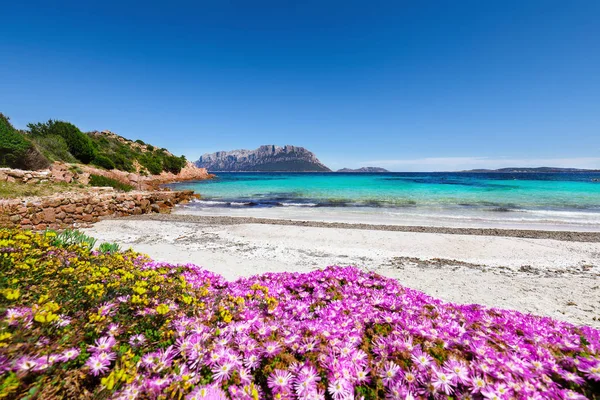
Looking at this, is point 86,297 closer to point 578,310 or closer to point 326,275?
point 326,275

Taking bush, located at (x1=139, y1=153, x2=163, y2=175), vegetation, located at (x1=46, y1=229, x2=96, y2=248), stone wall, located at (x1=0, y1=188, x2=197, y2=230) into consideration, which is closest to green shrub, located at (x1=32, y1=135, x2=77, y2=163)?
stone wall, located at (x1=0, y1=188, x2=197, y2=230)

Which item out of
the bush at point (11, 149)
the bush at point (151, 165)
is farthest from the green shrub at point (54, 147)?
the bush at point (151, 165)

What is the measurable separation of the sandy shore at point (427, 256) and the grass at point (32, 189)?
14.4 ft

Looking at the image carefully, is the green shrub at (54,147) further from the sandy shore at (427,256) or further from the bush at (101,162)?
the sandy shore at (427,256)

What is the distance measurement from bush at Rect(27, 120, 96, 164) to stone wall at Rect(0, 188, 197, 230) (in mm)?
27942

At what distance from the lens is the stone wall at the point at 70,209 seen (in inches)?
427

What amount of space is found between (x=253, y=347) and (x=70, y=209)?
51.5 ft

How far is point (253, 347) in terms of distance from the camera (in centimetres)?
208

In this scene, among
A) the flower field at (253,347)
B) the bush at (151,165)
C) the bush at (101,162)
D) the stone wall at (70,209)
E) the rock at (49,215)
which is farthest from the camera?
the bush at (151,165)

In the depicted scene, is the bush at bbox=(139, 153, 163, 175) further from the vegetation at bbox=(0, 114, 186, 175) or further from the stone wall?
the stone wall

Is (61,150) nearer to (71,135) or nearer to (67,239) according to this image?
(71,135)

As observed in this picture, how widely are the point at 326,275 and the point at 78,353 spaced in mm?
3250

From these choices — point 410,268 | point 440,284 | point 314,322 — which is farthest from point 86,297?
point 410,268

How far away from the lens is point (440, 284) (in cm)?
654
